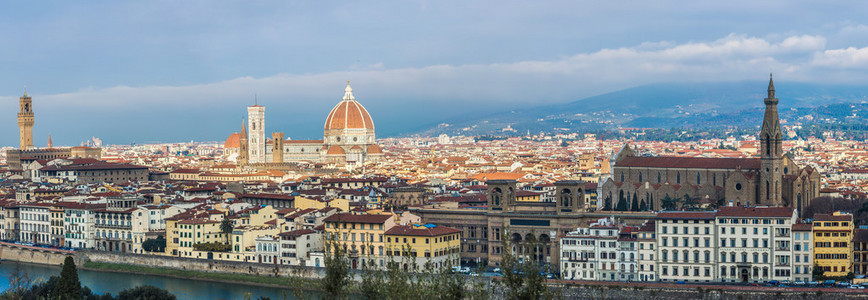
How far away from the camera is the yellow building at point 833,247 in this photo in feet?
111

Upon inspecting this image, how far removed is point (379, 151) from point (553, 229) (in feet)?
237

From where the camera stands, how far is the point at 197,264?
4122cm

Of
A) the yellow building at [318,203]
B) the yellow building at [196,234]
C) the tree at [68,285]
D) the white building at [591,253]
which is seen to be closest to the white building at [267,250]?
the yellow building at [196,234]

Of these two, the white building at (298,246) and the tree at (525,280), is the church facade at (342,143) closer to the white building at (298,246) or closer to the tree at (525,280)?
the white building at (298,246)

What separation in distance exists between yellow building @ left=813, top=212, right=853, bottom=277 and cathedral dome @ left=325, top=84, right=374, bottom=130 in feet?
264

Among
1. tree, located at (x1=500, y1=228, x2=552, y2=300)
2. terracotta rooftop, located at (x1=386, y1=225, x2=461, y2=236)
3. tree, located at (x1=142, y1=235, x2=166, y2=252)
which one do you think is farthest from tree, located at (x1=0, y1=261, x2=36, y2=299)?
tree, located at (x1=500, y1=228, x2=552, y2=300)

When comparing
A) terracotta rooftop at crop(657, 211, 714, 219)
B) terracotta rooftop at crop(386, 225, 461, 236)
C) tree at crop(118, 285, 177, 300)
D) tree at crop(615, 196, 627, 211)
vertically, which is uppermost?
terracotta rooftop at crop(657, 211, 714, 219)

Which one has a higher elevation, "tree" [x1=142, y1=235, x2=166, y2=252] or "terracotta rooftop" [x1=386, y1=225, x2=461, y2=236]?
"terracotta rooftop" [x1=386, y1=225, x2=461, y2=236]

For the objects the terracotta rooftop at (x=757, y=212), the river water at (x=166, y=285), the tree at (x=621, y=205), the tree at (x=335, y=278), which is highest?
the tree at (x=335, y=278)

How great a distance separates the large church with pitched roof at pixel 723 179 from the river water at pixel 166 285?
14.9m

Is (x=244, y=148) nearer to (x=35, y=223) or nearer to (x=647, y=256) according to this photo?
(x=35, y=223)

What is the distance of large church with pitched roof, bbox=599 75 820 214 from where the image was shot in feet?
147

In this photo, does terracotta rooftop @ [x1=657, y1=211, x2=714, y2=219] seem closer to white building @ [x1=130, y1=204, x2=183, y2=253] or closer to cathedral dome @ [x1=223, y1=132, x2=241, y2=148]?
white building @ [x1=130, y1=204, x2=183, y2=253]

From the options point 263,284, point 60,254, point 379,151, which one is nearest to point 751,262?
point 263,284
